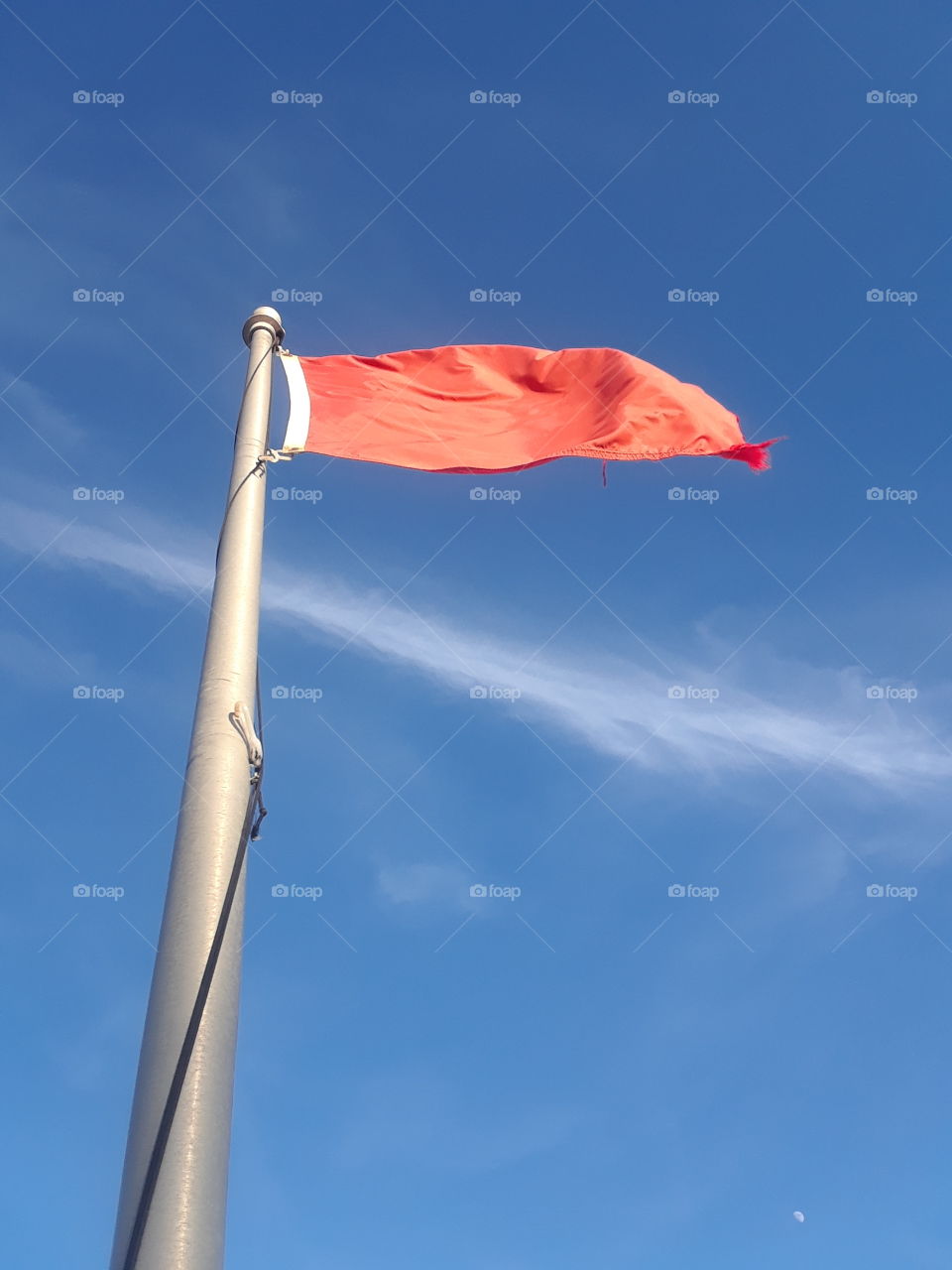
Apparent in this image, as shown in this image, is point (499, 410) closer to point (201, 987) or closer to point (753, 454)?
point (753, 454)

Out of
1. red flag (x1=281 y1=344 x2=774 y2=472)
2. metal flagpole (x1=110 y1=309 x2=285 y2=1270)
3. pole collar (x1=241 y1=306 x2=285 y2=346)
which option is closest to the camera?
metal flagpole (x1=110 y1=309 x2=285 y2=1270)

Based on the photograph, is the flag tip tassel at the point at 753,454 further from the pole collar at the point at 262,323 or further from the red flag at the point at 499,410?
the pole collar at the point at 262,323

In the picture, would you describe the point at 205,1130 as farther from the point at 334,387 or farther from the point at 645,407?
the point at 645,407

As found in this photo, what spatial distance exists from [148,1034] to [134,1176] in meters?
0.61

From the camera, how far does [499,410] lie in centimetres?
1257

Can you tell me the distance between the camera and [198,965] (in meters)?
5.32

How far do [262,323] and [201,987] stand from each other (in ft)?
18.5

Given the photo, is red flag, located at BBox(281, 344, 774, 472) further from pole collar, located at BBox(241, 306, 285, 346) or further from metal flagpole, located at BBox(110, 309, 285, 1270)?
metal flagpole, located at BBox(110, 309, 285, 1270)

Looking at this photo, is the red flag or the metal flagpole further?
the red flag

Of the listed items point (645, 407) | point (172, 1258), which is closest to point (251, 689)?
point (172, 1258)

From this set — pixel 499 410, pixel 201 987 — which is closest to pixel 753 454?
Answer: pixel 499 410

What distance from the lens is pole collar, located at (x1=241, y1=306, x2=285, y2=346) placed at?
920 centimetres

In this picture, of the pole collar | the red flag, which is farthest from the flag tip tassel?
the pole collar

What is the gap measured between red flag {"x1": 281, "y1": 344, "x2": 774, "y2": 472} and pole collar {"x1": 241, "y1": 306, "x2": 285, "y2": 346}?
2.78 feet
